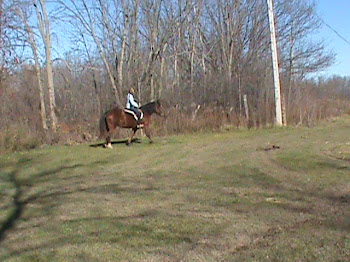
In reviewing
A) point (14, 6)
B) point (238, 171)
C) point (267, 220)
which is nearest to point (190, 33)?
point (14, 6)

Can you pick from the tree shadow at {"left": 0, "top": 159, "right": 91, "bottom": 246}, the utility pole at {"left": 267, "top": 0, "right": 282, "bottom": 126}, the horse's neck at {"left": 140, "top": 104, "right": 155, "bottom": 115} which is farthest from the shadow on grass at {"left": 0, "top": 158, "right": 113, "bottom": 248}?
the utility pole at {"left": 267, "top": 0, "right": 282, "bottom": 126}

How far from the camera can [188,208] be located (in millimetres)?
6820

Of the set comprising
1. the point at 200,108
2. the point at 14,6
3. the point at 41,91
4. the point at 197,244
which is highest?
the point at 14,6

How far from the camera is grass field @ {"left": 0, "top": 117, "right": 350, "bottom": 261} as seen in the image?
4898 mm

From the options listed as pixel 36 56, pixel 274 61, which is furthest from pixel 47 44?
pixel 274 61

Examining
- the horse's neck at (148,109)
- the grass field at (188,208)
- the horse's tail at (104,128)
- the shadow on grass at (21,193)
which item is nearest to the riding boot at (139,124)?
the horse's neck at (148,109)

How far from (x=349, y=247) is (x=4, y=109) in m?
21.0

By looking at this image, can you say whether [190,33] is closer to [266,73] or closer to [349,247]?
[266,73]

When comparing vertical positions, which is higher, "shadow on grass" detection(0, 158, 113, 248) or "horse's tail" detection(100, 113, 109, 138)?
"horse's tail" detection(100, 113, 109, 138)

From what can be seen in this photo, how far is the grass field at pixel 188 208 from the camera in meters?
4.90

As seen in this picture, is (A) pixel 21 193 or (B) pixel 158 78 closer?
(A) pixel 21 193

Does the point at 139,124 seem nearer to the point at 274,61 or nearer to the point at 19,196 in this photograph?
the point at 19,196

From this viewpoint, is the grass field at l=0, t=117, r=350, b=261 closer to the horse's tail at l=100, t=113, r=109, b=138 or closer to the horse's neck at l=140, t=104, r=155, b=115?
the horse's tail at l=100, t=113, r=109, b=138

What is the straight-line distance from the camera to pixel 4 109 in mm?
21953
